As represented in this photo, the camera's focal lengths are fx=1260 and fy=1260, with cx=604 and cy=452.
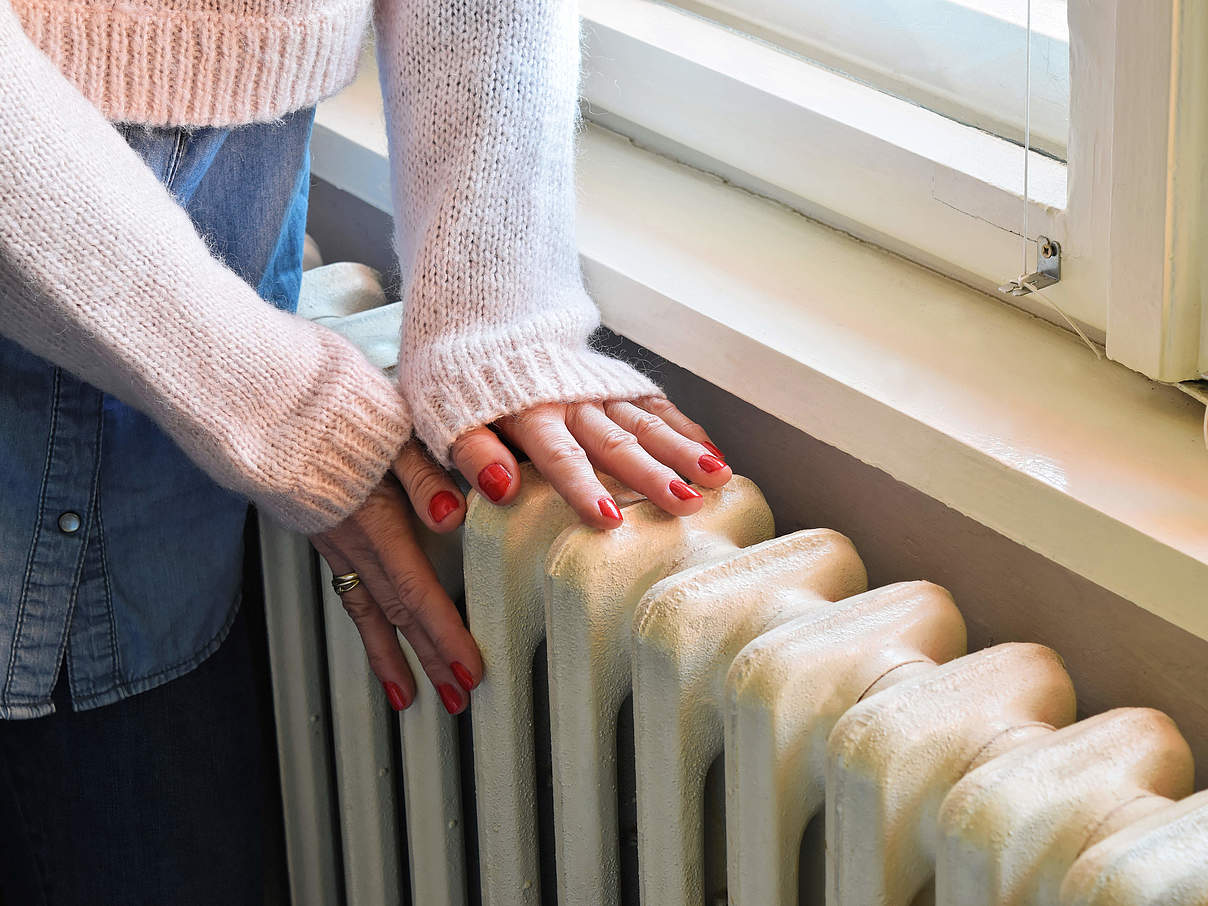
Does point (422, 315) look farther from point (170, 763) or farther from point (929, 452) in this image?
point (170, 763)

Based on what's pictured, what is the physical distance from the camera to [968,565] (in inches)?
26.9

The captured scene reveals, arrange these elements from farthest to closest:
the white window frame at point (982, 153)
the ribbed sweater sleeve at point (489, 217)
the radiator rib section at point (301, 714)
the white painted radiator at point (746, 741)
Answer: the radiator rib section at point (301, 714) < the ribbed sweater sleeve at point (489, 217) < the white window frame at point (982, 153) < the white painted radiator at point (746, 741)

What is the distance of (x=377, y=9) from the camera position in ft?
2.61

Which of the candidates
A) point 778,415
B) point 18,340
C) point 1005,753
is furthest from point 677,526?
point 18,340

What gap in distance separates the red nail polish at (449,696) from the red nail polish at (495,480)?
0.47ft

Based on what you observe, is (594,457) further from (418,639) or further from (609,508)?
(418,639)

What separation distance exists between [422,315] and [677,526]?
0.64ft

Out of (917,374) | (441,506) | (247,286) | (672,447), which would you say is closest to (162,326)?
(247,286)

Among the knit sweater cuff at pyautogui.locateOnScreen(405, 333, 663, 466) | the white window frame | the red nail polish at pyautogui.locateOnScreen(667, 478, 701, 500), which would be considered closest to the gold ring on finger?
the knit sweater cuff at pyautogui.locateOnScreen(405, 333, 663, 466)

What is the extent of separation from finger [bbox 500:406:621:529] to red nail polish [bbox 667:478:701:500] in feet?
0.10

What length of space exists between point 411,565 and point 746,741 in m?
0.26

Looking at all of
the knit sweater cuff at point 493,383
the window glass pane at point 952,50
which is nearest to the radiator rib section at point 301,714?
the knit sweater cuff at point 493,383

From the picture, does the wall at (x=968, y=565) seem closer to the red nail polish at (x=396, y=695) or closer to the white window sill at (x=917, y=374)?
the white window sill at (x=917, y=374)

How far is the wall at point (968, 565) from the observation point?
60 cm
